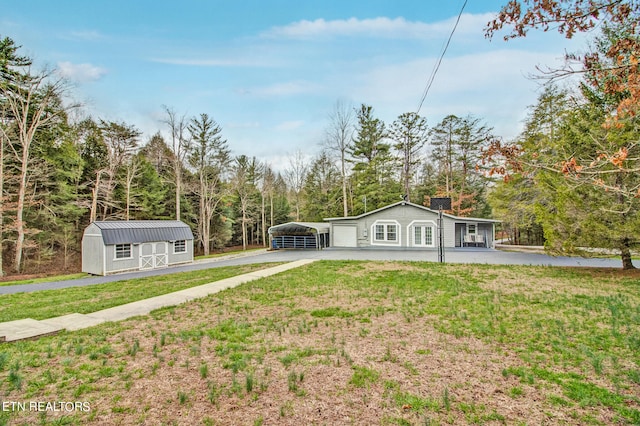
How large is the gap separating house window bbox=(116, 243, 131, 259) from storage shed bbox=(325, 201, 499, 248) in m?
13.5

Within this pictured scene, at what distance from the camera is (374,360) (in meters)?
3.58

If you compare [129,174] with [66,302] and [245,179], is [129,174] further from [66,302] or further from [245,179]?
[66,302]

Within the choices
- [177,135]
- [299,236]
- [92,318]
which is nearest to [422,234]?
[299,236]

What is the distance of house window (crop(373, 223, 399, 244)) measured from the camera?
20.3m

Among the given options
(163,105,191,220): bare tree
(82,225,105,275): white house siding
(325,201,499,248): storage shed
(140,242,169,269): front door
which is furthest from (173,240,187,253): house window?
(325,201,499,248): storage shed

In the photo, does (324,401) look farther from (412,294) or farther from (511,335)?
(412,294)

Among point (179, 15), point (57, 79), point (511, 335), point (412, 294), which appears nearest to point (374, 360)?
point (511, 335)

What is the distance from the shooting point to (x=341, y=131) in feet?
88.0

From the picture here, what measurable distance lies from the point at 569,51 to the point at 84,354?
6.81m

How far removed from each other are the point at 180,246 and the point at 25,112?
36.4 ft

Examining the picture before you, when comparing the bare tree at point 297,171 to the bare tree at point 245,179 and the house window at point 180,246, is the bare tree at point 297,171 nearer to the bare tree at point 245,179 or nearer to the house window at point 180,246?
the bare tree at point 245,179

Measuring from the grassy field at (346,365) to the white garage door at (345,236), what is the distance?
1492cm

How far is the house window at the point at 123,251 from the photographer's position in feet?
49.1

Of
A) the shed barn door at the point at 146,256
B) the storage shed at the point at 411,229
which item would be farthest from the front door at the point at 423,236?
the shed barn door at the point at 146,256
